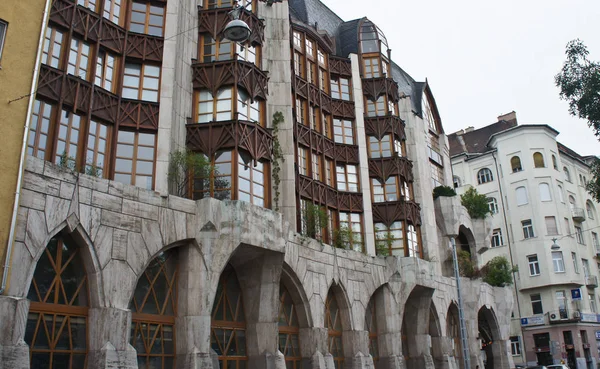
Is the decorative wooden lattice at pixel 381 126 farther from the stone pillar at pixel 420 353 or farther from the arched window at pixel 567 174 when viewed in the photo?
the arched window at pixel 567 174

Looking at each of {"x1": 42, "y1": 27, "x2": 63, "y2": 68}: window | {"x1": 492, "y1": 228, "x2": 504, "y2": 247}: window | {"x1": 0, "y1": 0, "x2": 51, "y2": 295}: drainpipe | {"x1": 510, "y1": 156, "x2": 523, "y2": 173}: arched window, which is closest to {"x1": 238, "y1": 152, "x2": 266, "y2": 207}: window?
{"x1": 42, "y1": 27, "x2": 63, "y2": 68}: window

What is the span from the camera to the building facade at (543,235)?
5016 centimetres

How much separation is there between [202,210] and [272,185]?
18.0 ft

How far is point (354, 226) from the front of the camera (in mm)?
32594

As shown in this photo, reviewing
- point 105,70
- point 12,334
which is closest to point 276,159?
point 105,70

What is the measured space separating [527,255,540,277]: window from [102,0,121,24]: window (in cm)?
4353

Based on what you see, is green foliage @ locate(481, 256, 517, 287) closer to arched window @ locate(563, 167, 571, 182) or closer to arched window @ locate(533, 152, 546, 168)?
arched window @ locate(533, 152, 546, 168)

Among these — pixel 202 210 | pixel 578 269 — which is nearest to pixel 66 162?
pixel 202 210

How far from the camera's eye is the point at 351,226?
32.3 m

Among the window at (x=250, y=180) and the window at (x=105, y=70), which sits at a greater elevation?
the window at (x=105, y=70)

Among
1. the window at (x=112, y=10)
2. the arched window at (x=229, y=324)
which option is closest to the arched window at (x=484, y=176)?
the arched window at (x=229, y=324)

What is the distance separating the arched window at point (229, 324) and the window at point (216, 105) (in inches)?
252

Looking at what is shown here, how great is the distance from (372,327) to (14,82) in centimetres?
2173

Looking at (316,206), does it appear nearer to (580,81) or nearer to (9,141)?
(580,81)
